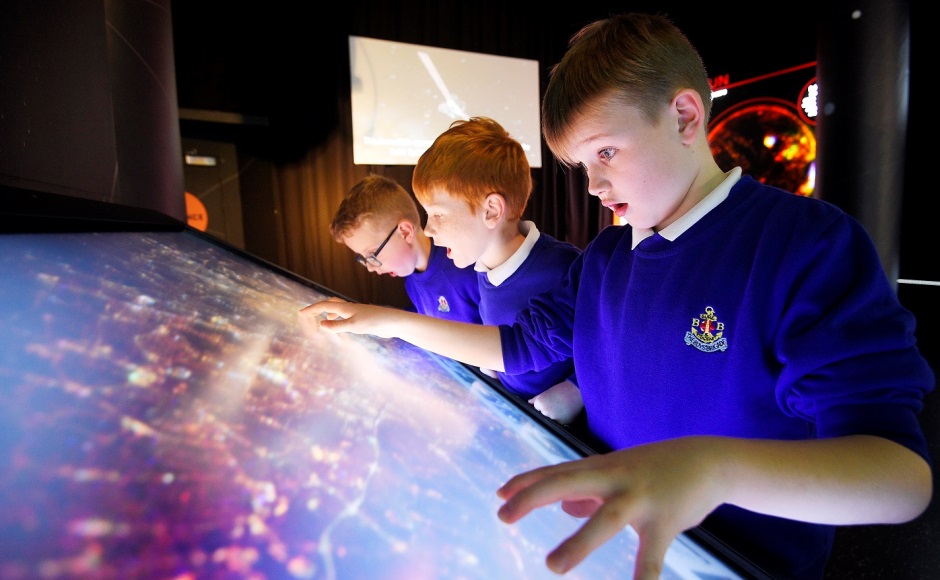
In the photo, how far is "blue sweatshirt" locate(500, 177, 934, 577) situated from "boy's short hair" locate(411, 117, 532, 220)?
1.30 feet

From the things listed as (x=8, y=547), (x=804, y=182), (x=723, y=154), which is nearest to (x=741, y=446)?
(x=8, y=547)

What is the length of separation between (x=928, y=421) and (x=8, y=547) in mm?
2745

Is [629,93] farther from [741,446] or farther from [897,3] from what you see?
[897,3]

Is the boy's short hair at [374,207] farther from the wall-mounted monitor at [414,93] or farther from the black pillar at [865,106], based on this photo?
the wall-mounted monitor at [414,93]

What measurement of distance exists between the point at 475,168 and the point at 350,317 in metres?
0.56

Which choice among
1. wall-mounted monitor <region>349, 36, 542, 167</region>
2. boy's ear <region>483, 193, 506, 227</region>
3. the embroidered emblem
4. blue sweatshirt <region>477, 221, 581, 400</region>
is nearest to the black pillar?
blue sweatshirt <region>477, 221, 581, 400</region>

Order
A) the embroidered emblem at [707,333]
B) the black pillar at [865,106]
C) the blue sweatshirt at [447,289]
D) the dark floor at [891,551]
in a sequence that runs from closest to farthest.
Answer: the embroidered emblem at [707,333]
the dark floor at [891,551]
the blue sweatshirt at [447,289]
the black pillar at [865,106]

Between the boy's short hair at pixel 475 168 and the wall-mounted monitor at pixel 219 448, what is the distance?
66 centimetres

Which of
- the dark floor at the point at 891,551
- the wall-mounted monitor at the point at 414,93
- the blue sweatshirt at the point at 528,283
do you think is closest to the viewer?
the blue sweatshirt at the point at 528,283

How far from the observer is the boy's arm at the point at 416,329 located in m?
0.68

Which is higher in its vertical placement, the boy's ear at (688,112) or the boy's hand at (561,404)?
the boy's ear at (688,112)

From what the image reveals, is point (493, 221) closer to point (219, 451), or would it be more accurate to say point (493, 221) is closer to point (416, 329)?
point (416, 329)

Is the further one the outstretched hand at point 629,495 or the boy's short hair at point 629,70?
the boy's short hair at point 629,70

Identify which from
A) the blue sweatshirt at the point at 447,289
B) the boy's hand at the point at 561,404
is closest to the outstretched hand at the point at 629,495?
the boy's hand at the point at 561,404
